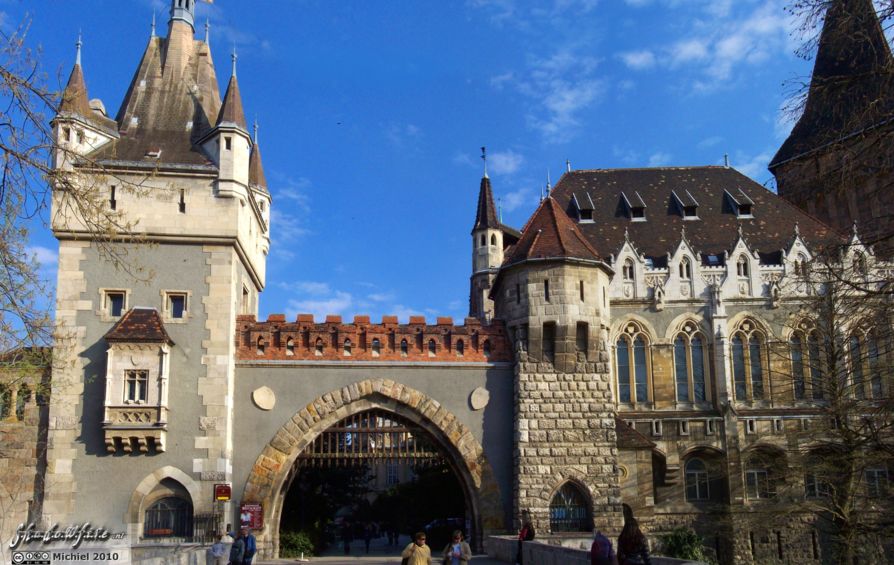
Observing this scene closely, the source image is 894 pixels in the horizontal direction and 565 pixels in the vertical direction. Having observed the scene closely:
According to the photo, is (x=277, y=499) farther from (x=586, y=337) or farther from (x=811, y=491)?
(x=811, y=491)

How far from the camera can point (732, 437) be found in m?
30.3

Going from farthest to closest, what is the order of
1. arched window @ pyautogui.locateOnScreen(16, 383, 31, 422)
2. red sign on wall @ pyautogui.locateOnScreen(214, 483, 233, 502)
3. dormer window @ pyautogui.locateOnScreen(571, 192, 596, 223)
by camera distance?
dormer window @ pyautogui.locateOnScreen(571, 192, 596, 223) → arched window @ pyautogui.locateOnScreen(16, 383, 31, 422) → red sign on wall @ pyautogui.locateOnScreen(214, 483, 233, 502)

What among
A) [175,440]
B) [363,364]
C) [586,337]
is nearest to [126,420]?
[175,440]

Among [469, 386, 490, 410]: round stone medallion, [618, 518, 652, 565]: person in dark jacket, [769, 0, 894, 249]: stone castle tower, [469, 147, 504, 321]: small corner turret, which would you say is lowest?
[618, 518, 652, 565]: person in dark jacket

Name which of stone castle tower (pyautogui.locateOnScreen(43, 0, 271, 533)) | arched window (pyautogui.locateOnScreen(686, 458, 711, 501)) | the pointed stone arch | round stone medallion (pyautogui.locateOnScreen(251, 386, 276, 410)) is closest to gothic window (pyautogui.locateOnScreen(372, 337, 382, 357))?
the pointed stone arch

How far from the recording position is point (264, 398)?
23297 millimetres

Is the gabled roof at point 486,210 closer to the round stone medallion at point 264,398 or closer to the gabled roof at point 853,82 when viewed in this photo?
the round stone medallion at point 264,398

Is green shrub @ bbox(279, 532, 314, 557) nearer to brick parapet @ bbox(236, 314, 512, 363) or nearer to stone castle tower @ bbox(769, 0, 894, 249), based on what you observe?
brick parapet @ bbox(236, 314, 512, 363)

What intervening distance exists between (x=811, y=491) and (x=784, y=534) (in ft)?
5.66

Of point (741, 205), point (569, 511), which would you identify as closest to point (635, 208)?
point (741, 205)

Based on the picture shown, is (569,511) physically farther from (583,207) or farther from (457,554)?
(583,207)

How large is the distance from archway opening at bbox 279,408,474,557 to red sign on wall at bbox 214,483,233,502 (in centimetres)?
207

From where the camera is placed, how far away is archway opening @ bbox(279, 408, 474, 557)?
939 inches

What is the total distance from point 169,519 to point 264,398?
3630 mm
